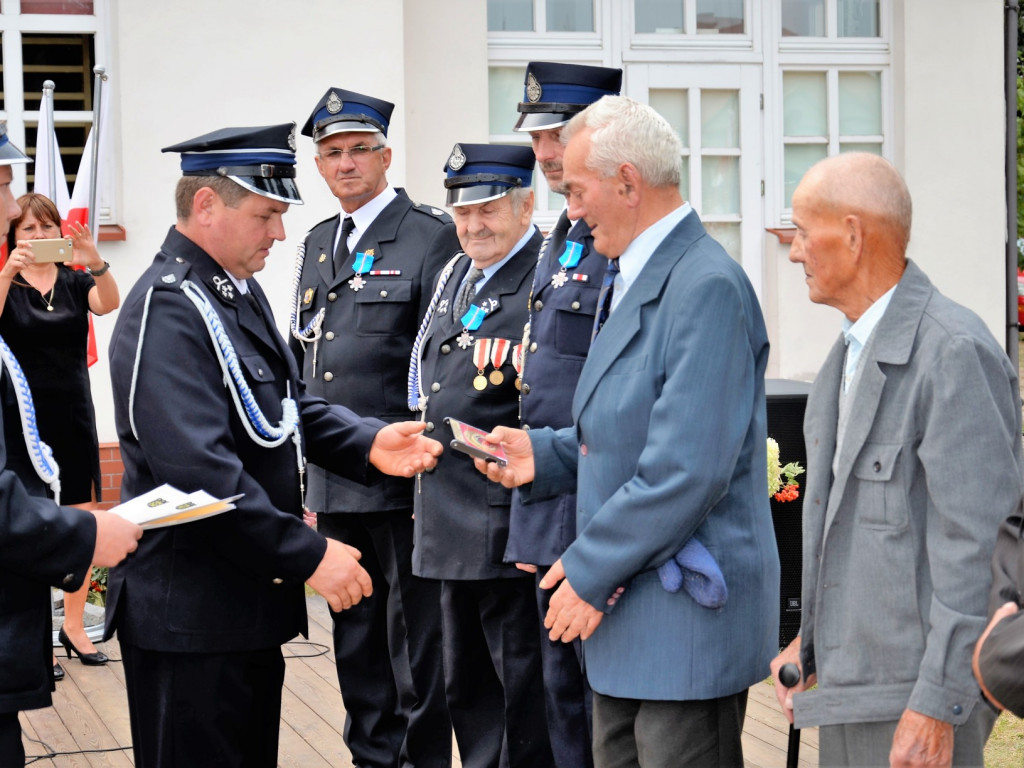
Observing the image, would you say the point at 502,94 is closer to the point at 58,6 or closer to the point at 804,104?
the point at 804,104

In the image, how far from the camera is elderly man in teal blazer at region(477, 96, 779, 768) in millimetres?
2648

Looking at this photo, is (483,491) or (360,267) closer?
(483,491)

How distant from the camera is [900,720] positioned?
2422 mm

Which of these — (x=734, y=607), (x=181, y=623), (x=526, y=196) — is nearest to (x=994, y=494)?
(x=734, y=607)

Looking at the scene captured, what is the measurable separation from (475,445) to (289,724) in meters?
2.51

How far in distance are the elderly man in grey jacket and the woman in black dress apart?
13.0 ft

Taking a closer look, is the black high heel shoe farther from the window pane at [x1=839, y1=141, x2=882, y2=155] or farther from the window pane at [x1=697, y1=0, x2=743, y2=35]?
the window pane at [x1=839, y1=141, x2=882, y2=155]

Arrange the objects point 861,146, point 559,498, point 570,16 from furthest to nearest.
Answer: point 861,146 → point 570,16 → point 559,498

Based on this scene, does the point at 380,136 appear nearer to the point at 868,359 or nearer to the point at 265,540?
the point at 265,540

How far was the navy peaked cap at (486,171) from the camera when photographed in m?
4.05

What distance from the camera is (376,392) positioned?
4.52 meters

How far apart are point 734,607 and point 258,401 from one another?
4.11 feet

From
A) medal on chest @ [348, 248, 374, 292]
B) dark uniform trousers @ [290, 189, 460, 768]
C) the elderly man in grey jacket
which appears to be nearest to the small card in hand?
the elderly man in grey jacket

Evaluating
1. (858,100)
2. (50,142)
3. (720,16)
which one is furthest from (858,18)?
(50,142)
